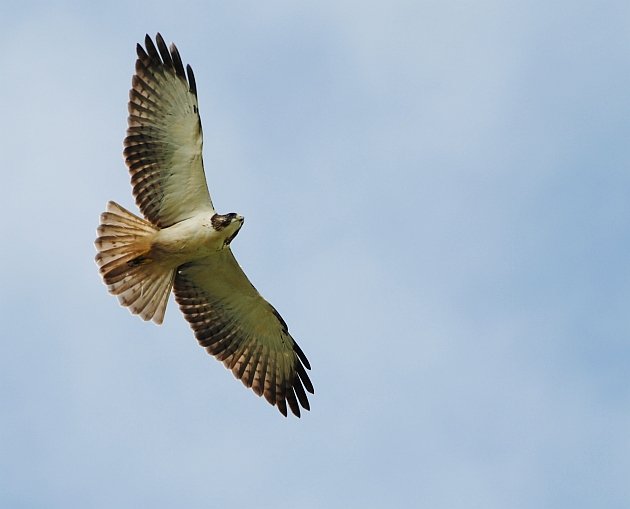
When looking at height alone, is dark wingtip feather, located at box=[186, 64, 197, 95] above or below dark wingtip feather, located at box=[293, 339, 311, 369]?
above

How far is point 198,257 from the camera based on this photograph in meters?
17.5

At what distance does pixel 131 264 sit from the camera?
1733 cm

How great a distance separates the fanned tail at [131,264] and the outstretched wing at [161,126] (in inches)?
14.6

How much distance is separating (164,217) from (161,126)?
1115 mm

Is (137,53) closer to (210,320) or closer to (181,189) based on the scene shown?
(181,189)

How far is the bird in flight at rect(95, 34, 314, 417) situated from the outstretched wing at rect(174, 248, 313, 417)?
0.02m

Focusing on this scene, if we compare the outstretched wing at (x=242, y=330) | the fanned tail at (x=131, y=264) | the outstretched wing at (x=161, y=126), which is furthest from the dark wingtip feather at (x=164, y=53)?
the outstretched wing at (x=242, y=330)

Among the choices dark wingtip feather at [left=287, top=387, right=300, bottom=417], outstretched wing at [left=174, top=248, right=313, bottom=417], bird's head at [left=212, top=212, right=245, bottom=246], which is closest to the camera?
bird's head at [left=212, top=212, right=245, bottom=246]

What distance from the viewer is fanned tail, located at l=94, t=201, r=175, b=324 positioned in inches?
674

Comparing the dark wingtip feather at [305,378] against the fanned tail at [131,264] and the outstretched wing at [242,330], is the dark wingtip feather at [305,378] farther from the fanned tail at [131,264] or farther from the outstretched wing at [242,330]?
the fanned tail at [131,264]

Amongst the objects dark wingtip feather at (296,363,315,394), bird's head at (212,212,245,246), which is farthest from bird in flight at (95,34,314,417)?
dark wingtip feather at (296,363,315,394)

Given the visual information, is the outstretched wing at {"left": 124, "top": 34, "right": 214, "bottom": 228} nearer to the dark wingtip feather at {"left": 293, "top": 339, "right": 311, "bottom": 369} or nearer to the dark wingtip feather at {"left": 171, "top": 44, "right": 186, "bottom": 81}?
the dark wingtip feather at {"left": 171, "top": 44, "right": 186, "bottom": 81}

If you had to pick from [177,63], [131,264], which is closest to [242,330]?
[131,264]

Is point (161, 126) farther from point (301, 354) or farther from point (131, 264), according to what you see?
point (301, 354)
